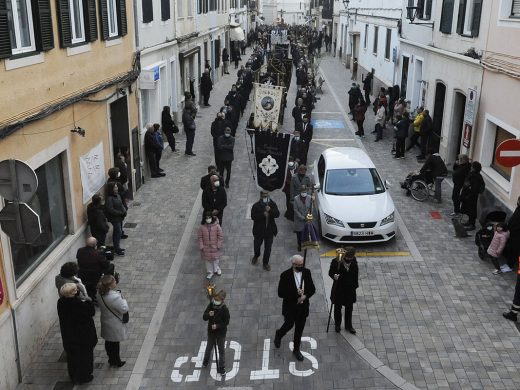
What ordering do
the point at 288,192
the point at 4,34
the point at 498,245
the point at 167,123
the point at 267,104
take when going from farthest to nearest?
the point at 267,104 → the point at 167,123 → the point at 288,192 → the point at 498,245 → the point at 4,34

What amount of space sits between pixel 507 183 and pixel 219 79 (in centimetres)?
2623

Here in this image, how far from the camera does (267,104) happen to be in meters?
19.0

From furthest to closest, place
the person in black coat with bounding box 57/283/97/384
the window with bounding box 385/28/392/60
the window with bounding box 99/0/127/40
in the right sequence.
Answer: the window with bounding box 385/28/392/60 < the window with bounding box 99/0/127/40 < the person in black coat with bounding box 57/283/97/384

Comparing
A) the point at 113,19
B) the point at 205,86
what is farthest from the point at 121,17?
the point at 205,86

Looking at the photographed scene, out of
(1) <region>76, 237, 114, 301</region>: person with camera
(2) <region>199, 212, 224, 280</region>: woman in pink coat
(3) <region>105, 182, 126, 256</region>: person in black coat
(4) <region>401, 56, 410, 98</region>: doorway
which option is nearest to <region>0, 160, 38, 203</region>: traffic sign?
(1) <region>76, 237, 114, 301</region>: person with camera

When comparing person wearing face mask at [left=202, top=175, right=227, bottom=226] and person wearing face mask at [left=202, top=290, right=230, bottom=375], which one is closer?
person wearing face mask at [left=202, top=290, right=230, bottom=375]

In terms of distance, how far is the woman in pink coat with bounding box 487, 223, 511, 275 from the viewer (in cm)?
1027

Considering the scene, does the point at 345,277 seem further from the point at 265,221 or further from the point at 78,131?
the point at 78,131

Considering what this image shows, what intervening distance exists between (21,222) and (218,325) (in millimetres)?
2850

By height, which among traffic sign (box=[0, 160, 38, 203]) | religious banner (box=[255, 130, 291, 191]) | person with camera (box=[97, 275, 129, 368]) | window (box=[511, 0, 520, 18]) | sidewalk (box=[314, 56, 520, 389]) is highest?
window (box=[511, 0, 520, 18])

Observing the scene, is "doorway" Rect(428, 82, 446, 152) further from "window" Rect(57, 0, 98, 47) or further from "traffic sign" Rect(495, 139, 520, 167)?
"window" Rect(57, 0, 98, 47)

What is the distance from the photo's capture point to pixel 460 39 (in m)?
15.7

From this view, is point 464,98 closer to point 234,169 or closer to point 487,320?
point 234,169

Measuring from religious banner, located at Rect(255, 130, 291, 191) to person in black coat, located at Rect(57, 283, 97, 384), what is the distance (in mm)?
6391
